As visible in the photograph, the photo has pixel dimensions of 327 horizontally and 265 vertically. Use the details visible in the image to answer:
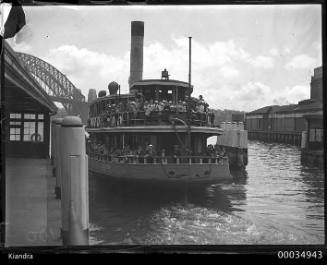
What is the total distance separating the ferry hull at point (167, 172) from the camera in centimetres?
661

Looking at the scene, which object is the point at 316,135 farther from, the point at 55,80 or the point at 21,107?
the point at 21,107

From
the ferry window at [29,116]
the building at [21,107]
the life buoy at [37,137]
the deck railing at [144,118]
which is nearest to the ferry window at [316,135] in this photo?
the deck railing at [144,118]

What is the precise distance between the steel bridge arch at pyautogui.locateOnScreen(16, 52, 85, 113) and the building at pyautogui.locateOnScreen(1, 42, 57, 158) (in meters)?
0.10

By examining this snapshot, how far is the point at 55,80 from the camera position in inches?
207

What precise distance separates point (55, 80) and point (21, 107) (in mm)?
590

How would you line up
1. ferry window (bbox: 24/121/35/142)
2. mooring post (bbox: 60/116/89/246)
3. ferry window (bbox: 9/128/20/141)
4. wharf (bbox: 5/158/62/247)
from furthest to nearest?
ferry window (bbox: 24/121/35/142), ferry window (bbox: 9/128/20/141), wharf (bbox: 5/158/62/247), mooring post (bbox: 60/116/89/246)

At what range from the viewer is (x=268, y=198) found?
5.45 m

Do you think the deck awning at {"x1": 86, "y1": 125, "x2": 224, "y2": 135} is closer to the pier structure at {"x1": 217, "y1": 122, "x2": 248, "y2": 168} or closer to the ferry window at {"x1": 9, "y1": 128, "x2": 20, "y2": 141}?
the pier structure at {"x1": 217, "y1": 122, "x2": 248, "y2": 168}

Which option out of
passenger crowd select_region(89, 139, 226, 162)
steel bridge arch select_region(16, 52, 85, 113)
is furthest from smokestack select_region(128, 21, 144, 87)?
passenger crowd select_region(89, 139, 226, 162)

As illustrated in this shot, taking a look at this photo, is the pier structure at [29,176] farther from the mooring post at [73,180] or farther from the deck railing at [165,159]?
the deck railing at [165,159]

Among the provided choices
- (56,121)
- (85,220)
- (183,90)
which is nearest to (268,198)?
(183,90)

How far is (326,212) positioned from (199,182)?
290 centimetres

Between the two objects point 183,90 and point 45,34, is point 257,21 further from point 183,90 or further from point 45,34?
point 45,34

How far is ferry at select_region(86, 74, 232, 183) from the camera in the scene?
6574 mm
